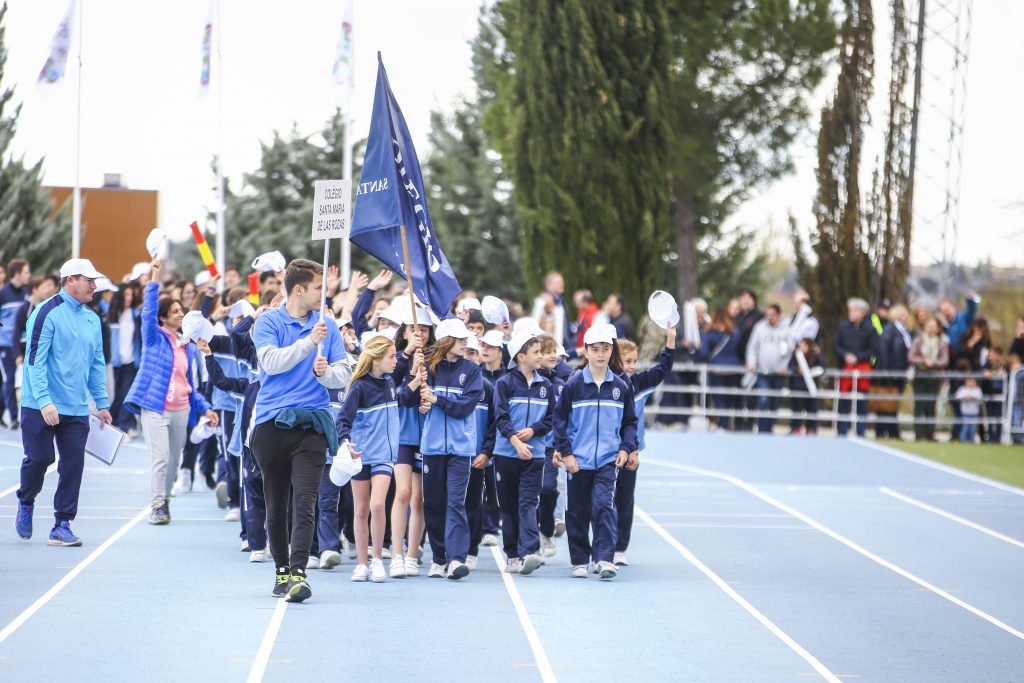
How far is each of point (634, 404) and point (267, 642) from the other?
13.4 feet

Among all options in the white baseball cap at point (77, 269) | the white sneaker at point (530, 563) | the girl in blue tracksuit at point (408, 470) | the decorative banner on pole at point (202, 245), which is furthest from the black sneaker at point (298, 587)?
the decorative banner on pole at point (202, 245)

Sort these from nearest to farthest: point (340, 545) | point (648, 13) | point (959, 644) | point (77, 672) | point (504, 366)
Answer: point (77, 672), point (959, 644), point (340, 545), point (504, 366), point (648, 13)

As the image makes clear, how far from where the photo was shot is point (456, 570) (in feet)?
36.4

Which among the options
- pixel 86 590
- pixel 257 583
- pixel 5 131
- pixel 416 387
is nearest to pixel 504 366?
pixel 416 387

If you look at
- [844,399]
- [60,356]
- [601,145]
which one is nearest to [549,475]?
[60,356]

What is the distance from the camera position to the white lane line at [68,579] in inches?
348

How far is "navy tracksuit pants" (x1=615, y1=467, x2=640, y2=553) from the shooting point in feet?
39.2

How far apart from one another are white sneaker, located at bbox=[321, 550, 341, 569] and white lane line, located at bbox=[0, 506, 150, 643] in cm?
160

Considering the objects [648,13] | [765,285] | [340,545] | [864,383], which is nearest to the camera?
[340,545]

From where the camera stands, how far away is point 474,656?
8516 millimetres

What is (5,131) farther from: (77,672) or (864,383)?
(77,672)

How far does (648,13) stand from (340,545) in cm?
1883

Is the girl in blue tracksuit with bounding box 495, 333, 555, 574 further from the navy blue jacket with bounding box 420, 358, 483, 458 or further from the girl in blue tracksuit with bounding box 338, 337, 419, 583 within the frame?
the girl in blue tracksuit with bounding box 338, 337, 419, 583

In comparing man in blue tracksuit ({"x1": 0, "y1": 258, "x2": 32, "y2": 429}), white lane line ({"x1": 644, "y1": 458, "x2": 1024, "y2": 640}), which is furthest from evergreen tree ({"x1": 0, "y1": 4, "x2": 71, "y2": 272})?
white lane line ({"x1": 644, "y1": 458, "x2": 1024, "y2": 640})
